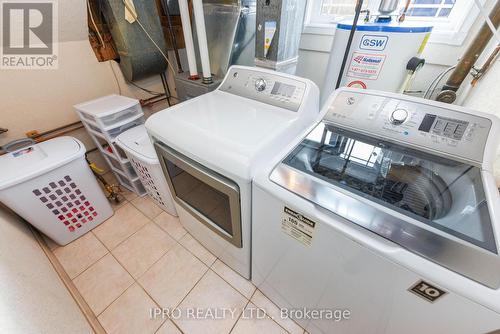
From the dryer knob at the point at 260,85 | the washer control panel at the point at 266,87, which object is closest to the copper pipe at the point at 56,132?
the washer control panel at the point at 266,87

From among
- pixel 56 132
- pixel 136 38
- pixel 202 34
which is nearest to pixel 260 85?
pixel 202 34

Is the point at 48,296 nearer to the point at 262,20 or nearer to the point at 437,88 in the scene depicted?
the point at 262,20

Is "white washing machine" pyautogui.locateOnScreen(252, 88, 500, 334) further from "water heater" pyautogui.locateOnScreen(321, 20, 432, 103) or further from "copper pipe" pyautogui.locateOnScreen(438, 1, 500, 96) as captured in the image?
"copper pipe" pyautogui.locateOnScreen(438, 1, 500, 96)

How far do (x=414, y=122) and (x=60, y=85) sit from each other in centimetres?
251

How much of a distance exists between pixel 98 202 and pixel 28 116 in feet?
2.88

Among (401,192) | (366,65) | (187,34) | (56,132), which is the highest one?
(187,34)

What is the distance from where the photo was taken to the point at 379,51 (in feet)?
3.90

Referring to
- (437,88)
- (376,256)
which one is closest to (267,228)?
(376,256)

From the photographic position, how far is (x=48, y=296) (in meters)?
1.02

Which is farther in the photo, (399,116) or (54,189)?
(54,189)

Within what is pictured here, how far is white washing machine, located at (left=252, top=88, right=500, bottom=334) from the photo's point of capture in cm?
49

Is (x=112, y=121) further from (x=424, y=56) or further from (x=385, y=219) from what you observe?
(x=424, y=56)

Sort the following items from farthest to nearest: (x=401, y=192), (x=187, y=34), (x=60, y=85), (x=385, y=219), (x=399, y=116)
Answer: (x=60, y=85) → (x=187, y=34) → (x=399, y=116) → (x=401, y=192) → (x=385, y=219)

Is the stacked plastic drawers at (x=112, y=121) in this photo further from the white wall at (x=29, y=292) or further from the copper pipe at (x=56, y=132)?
the white wall at (x=29, y=292)
